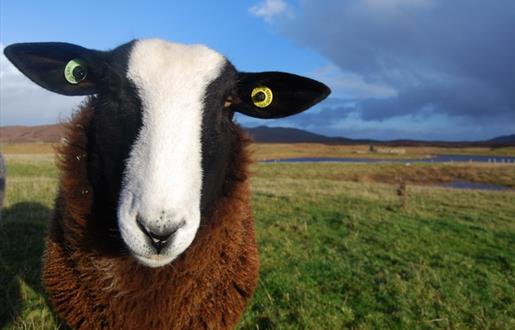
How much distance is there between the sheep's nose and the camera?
258 centimetres

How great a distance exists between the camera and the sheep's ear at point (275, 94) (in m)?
3.72

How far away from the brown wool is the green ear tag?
306 millimetres

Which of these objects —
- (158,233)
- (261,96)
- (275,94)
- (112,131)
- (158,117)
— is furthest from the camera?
(275,94)

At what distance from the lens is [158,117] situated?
2.90 meters

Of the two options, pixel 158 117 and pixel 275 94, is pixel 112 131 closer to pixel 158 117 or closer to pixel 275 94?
pixel 158 117

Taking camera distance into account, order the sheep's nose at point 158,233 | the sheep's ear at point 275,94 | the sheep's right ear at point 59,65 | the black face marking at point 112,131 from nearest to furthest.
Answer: the sheep's nose at point 158,233 → the black face marking at point 112,131 → the sheep's right ear at point 59,65 → the sheep's ear at point 275,94

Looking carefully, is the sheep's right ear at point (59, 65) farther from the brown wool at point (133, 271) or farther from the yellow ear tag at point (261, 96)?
the yellow ear tag at point (261, 96)

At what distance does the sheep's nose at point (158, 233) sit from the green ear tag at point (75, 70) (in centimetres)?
149

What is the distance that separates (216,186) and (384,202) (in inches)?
647

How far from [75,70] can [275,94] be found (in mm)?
1676

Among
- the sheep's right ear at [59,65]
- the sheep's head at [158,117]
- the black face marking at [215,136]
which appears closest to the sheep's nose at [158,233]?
the sheep's head at [158,117]

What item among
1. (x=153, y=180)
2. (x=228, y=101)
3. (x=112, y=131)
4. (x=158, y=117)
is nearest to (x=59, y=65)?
(x=112, y=131)

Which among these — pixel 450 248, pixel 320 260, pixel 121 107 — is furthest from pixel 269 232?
pixel 121 107

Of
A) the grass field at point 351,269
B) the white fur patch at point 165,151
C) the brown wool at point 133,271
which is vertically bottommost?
the grass field at point 351,269
